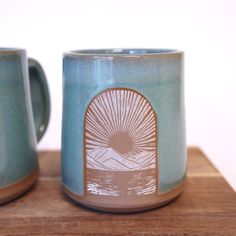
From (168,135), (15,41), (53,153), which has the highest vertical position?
(15,41)

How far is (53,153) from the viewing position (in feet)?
2.29

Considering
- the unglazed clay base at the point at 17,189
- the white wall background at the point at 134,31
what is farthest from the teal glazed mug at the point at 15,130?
the white wall background at the point at 134,31

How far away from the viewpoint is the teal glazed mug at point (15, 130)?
0.45 meters

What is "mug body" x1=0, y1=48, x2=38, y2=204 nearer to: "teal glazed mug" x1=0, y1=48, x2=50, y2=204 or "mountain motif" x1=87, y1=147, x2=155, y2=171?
"teal glazed mug" x1=0, y1=48, x2=50, y2=204

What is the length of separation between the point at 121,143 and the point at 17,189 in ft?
0.52

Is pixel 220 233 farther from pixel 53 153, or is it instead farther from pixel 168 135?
pixel 53 153

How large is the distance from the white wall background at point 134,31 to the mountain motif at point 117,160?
0.36m

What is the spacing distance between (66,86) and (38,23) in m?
0.32

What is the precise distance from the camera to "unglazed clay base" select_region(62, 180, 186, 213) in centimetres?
43

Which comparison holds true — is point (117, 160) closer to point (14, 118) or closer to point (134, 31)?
point (14, 118)

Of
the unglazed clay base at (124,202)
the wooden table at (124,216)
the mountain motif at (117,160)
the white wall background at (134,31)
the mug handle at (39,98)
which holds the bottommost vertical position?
the wooden table at (124,216)

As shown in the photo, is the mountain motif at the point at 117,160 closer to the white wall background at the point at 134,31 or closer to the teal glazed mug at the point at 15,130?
→ the teal glazed mug at the point at 15,130

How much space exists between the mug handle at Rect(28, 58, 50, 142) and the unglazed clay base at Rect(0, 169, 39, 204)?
0.10 m

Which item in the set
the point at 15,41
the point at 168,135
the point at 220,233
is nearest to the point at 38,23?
the point at 15,41
